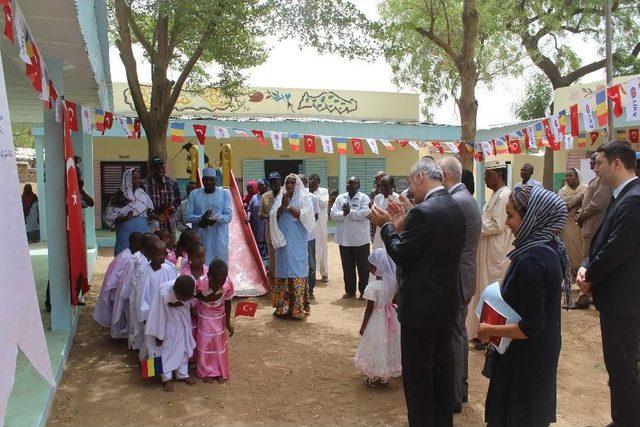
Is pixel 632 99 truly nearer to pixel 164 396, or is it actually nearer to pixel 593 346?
pixel 593 346

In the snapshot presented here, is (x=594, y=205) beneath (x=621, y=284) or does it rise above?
above

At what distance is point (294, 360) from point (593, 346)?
3.17 meters

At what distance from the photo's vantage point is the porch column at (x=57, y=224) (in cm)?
531

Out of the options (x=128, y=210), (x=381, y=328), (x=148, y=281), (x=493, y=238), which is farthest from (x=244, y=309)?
(x=493, y=238)

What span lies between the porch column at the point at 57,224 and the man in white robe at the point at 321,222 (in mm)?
3928

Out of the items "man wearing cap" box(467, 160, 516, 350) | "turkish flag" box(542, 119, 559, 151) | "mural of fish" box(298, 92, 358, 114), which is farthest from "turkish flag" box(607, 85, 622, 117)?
"mural of fish" box(298, 92, 358, 114)

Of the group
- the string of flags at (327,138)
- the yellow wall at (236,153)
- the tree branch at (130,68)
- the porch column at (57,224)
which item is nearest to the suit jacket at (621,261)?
the string of flags at (327,138)

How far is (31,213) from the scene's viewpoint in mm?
13289

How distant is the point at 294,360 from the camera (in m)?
5.45

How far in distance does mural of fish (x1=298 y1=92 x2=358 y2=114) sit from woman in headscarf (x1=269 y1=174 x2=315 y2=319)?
13.1 m

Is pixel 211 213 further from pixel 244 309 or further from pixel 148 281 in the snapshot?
pixel 244 309

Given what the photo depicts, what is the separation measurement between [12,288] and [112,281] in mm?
4020

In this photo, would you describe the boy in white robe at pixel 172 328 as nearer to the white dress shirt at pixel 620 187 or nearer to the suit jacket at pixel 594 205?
the white dress shirt at pixel 620 187

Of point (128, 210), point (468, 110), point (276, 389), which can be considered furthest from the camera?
point (468, 110)
